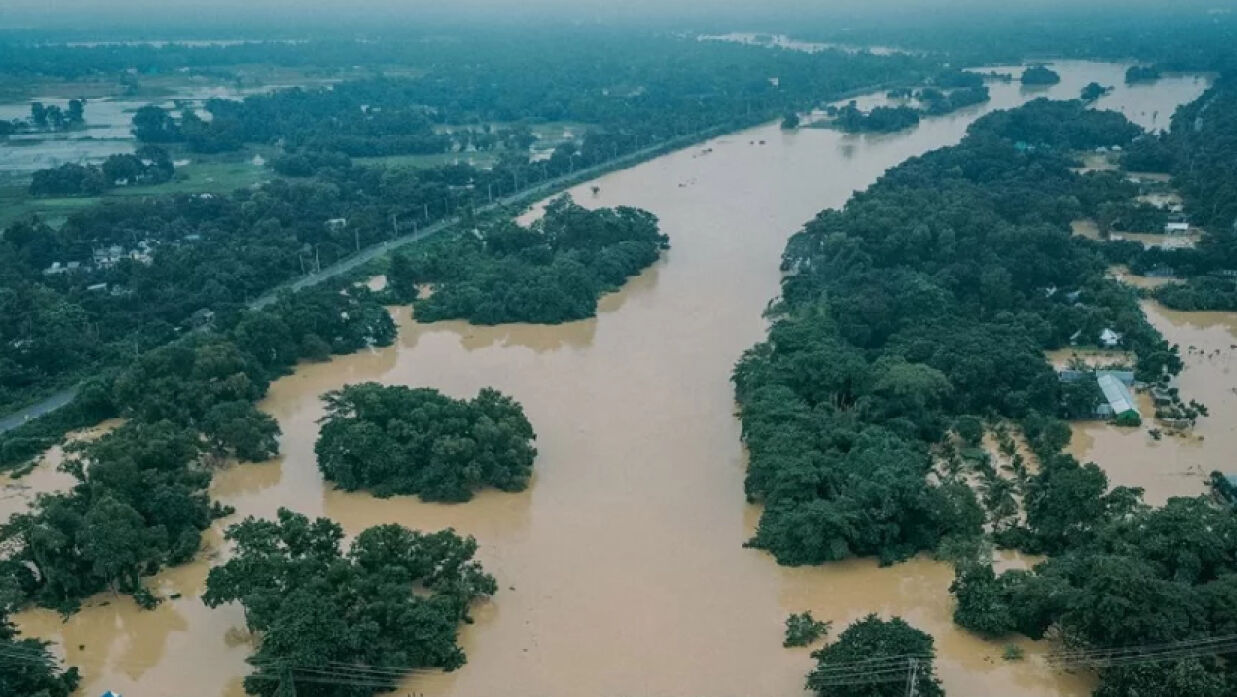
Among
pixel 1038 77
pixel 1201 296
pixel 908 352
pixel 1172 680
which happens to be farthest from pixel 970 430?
pixel 1038 77

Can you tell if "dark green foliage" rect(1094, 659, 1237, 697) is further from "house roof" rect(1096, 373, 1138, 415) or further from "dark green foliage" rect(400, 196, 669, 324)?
"dark green foliage" rect(400, 196, 669, 324)

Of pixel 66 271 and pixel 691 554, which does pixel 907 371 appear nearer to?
pixel 691 554

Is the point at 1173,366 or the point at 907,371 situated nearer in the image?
the point at 907,371

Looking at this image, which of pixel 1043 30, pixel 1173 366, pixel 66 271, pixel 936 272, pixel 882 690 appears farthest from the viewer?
pixel 1043 30

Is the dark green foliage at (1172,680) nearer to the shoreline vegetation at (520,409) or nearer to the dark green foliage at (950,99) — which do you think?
the shoreline vegetation at (520,409)

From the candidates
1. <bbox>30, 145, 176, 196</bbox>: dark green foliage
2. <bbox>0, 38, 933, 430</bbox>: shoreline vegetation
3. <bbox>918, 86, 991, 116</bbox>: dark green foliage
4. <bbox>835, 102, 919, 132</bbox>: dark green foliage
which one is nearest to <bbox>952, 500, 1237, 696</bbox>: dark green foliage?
<bbox>0, 38, 933, 430</bbox>: shoreline vegetation

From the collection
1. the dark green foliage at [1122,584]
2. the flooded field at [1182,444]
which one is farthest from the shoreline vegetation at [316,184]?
the flooded field at [1182,444]

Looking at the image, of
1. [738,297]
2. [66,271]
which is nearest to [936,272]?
[738,297]
